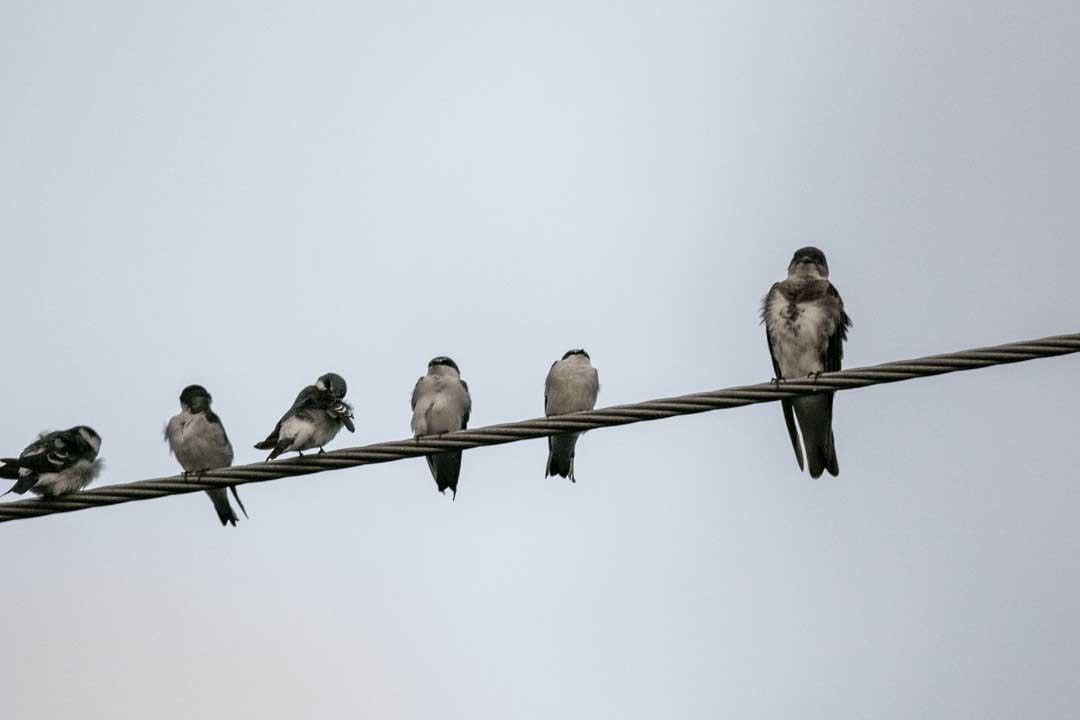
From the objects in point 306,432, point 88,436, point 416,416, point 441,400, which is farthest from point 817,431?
point 88,436

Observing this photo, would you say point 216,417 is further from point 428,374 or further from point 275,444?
point 428,374

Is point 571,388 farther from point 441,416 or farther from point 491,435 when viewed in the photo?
point 491,435

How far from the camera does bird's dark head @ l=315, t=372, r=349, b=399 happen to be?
1014cm

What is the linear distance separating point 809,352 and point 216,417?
3.70 m

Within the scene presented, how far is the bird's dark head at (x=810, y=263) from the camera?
10.1 metres

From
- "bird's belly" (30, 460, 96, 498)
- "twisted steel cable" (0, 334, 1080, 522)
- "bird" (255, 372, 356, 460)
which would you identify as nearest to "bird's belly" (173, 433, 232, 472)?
"bird" (255, 372, 356, 460)

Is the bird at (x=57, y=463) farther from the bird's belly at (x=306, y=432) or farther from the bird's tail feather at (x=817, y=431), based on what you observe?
the bird's tail feather at (x=817, y=431)

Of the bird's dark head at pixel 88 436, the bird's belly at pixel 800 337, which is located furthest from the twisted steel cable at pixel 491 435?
the bird's belly at pixel 800 337

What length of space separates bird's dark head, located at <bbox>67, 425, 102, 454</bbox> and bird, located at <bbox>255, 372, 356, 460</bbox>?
3.06ft

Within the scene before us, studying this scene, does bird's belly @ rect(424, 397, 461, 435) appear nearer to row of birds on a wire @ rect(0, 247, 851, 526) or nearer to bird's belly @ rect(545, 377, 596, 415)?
row of birds on a wire @ rect(0, 247, 851, 526)

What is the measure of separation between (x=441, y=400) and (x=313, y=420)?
1.30 metres

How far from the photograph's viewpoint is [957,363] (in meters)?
6.79

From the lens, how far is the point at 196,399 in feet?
33.9

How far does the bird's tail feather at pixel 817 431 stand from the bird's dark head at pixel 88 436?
4.09 meters
